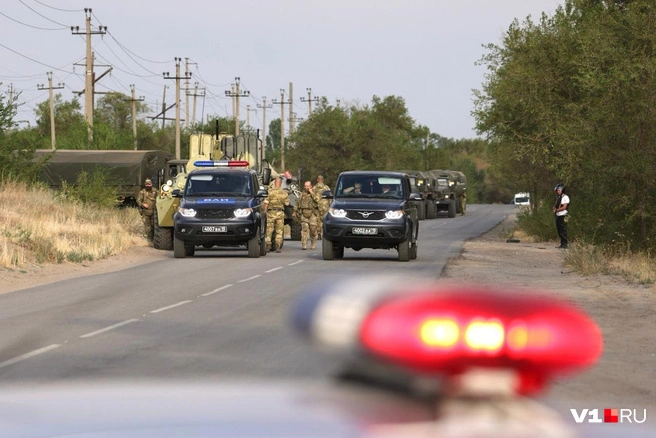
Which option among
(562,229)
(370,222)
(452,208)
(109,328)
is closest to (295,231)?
(562,229)

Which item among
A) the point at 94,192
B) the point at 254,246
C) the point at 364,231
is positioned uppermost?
the point at 364,231

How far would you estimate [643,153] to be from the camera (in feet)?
86.4

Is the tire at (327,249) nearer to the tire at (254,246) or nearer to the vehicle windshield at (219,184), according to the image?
the tire at (254,246)

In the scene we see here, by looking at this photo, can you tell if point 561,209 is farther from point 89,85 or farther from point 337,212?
point 89,85

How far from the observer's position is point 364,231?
28078 mm

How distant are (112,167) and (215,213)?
93.6 feet

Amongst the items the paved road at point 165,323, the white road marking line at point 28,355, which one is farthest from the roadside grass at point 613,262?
the white road marking line at point 28,355

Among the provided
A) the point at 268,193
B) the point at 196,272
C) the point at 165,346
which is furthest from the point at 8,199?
the point at 165,346

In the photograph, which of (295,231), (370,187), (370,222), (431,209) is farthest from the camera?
(431,209)

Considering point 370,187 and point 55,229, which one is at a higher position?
point 370,187

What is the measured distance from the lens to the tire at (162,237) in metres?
33.2

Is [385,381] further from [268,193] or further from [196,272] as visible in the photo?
[268,193]

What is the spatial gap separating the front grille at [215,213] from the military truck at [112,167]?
27.3 m

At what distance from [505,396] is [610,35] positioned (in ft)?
106
